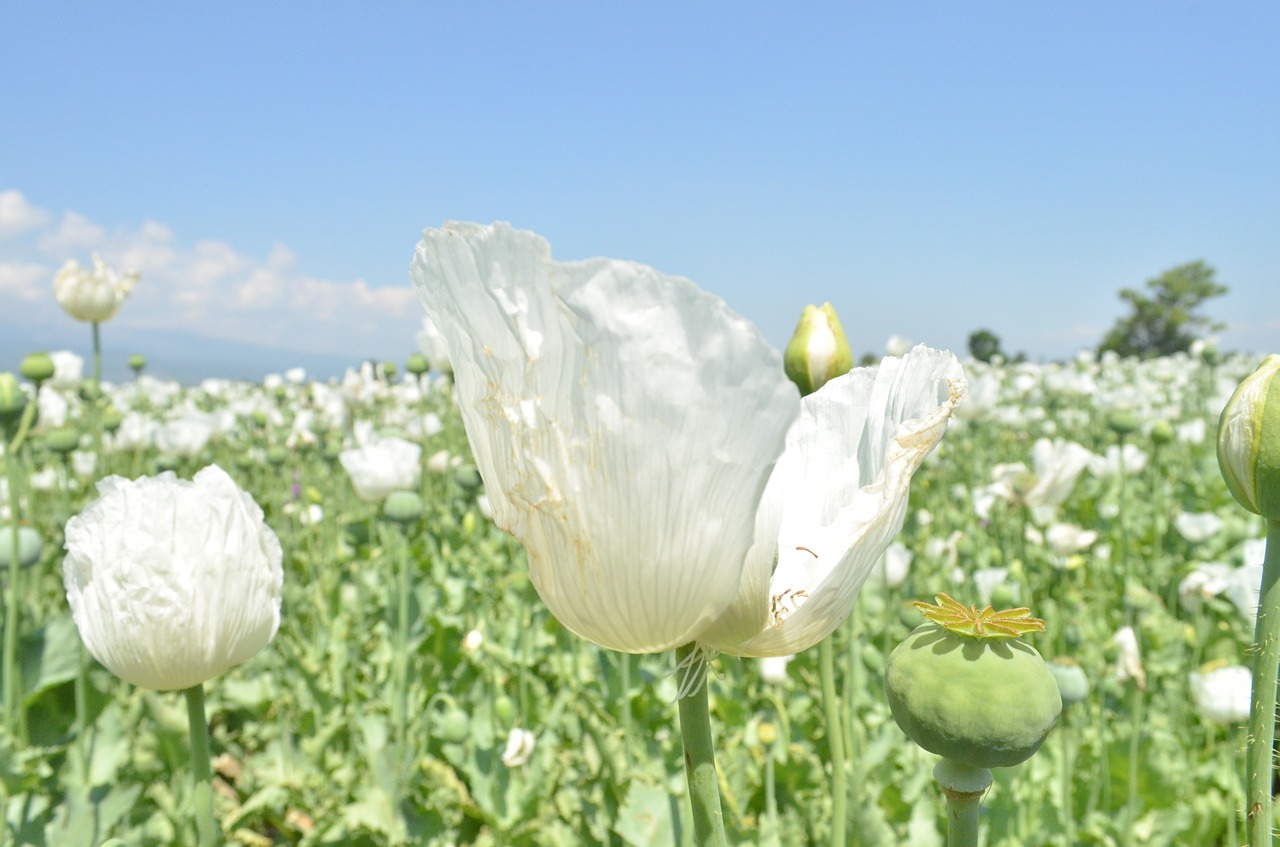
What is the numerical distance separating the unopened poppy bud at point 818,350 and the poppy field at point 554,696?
0.51 feet

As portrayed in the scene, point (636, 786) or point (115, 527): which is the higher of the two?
point (115, 527)

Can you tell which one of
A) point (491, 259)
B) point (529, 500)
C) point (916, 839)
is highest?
point (491, 259)

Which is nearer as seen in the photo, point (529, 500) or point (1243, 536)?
point (529, 500)

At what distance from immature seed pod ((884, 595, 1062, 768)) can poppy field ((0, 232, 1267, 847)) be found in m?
0.01

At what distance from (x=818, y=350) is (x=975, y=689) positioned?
591mm

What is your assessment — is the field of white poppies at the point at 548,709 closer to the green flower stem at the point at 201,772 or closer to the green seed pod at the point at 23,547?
the green seed pod at the point at 23,547

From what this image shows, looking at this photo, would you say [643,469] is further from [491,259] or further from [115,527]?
[115,527]

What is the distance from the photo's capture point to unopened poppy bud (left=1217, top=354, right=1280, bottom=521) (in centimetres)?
56

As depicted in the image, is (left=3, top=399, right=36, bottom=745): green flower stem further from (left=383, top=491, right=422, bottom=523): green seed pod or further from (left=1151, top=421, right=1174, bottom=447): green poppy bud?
(left=1151, top=421, right=1174, bottom=447): green poppy bud

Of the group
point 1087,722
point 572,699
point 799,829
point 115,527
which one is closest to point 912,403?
point 115,527

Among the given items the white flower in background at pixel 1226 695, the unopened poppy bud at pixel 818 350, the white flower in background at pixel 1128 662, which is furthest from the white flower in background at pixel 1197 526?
the unopened poppy bud at pixel 818 350

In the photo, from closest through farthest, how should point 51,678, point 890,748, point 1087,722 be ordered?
1. point 890,748
2. point 51,678
3. point 1087,722

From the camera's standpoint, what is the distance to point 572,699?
2691 millimetres

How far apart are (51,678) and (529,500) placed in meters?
2.50
